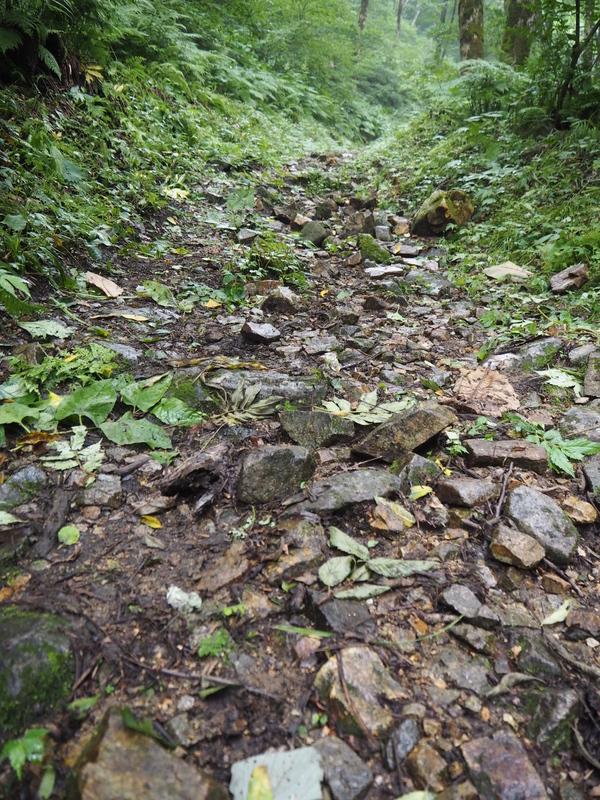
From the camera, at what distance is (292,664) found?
5.01ft

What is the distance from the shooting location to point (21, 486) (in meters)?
2.04

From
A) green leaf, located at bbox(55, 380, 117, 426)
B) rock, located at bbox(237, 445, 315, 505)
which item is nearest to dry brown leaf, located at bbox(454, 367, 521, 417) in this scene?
rock, located at bbox(237, 445, 315, 505)

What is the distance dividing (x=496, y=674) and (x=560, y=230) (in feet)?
15.3

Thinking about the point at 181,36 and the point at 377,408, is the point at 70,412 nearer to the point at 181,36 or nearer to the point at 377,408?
the point at 377,408

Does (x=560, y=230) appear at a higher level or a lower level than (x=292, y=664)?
higher

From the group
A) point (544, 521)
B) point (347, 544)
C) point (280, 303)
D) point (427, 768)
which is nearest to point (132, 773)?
point (427, 768)

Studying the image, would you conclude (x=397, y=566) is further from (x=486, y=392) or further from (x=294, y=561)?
(x=486, y=392)

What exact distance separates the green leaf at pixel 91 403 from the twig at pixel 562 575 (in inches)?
87.5

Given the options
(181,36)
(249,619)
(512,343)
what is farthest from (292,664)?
(181,36)

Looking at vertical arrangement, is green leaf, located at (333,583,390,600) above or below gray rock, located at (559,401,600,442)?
below

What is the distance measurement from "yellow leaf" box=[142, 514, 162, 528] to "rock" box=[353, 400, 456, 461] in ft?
3.53

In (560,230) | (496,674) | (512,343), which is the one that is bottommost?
(496,674)

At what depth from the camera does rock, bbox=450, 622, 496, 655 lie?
1583mm

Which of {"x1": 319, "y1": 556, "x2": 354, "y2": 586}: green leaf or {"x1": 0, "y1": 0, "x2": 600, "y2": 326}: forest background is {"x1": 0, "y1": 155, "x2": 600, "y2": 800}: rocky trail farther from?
{"x1": 0, "y1": 0, "x2": 600, "y2": 326}: forest background
